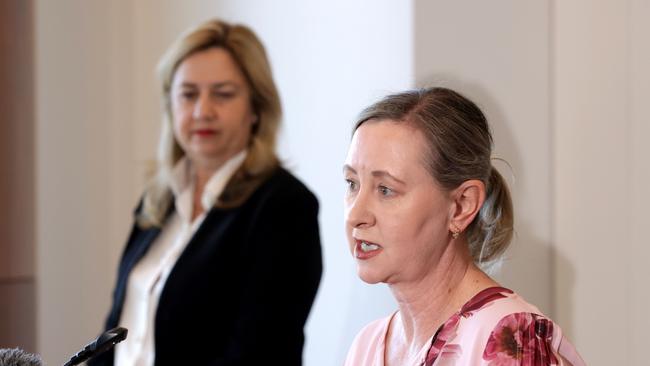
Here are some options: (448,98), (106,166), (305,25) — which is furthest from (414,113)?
(106,166)

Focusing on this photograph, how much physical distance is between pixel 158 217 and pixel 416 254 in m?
1.45

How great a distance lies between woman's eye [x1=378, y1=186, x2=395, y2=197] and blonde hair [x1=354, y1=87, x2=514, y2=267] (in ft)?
0.25

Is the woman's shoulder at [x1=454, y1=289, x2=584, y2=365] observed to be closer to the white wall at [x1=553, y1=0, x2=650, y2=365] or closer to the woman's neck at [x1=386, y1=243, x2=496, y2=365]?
the woman's neck at [x1=386, y1=243, x2=496, y2=365]

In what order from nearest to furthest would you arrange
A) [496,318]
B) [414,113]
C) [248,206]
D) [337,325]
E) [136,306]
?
[496,318]
[414,113]
[248,206]
[136,306]
[337,325]

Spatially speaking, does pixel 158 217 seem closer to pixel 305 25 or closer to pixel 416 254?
pixel 305 25

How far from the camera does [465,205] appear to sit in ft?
5.70

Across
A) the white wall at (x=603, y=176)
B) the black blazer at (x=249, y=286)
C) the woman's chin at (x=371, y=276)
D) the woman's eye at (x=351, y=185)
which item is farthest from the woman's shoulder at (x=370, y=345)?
the white wall at (x=603, y=176)

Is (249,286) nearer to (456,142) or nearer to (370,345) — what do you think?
(370,345)

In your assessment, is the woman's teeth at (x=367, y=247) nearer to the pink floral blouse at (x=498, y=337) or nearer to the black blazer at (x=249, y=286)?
the pink floral blouse at (x=498, y=337)

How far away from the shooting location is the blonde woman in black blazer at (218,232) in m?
2.57

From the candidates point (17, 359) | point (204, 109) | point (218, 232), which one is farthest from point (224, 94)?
point (17, 359)

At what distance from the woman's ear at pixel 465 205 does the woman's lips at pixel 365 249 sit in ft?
0.47

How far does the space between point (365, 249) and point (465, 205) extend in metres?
0.19

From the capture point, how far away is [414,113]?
5.62 feet
